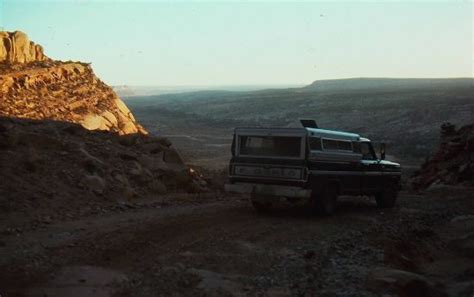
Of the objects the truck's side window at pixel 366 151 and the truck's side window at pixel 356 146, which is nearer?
the truck's side window at pixel 356 146

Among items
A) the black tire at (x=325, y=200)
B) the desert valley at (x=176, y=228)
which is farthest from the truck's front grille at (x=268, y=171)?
the desert valley at (x=176, y=228)

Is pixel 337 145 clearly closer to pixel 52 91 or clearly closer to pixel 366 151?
pixel 366 151

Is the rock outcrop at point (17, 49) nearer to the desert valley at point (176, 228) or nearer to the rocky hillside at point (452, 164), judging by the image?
the desert valley at point (176, 228)

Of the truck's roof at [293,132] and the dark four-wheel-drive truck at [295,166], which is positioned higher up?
the truck's roof at [293,132]

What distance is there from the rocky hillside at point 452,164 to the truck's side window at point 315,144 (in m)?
11.1

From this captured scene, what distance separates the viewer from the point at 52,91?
2669 cm

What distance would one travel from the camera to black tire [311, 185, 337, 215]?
1319 centimetres

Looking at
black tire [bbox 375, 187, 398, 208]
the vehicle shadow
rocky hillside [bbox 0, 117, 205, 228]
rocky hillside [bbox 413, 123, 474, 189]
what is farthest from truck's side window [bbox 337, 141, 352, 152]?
rocky hillside [bbox 413, 123, 474, 189]

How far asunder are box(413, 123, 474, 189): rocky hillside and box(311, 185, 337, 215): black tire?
404 inches

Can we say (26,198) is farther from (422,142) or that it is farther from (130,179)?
(422,142)

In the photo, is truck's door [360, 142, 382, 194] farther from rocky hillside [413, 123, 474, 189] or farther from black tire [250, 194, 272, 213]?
rocky hillside [413, 123, 474, 189]

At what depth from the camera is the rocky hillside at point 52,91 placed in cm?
2336

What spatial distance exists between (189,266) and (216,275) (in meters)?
0.59

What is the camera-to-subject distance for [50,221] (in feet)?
37.0
